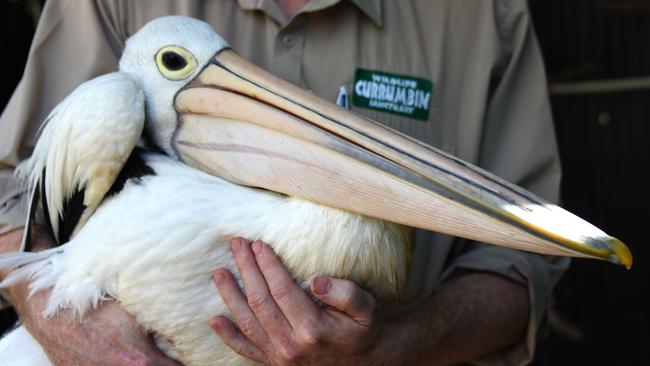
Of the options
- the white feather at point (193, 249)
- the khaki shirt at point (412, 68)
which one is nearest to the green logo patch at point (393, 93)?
the khaki shirt at point (412, 68)

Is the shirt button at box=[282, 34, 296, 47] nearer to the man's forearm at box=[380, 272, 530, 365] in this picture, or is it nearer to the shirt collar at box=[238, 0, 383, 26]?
the shirt collar at box=[238, 0, 383, 26]

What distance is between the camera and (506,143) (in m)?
2.92

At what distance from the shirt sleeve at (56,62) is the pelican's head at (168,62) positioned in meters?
0.42

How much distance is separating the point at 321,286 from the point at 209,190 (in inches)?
14.5

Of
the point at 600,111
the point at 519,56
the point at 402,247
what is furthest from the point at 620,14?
the point at 402,247

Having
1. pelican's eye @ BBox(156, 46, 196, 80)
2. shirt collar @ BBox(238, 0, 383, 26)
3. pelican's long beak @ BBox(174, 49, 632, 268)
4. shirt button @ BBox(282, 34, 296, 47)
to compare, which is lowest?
pelican's long beak @ BBox(174, 49, 632, 268)

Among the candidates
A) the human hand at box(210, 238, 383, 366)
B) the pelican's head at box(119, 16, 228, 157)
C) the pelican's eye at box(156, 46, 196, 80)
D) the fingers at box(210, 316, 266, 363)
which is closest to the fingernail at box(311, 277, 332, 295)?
the human hand at box(210, 238, 383, 366)

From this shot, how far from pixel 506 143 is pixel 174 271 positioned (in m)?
1.32

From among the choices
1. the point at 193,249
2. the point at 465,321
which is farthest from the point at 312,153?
the point at 465,321

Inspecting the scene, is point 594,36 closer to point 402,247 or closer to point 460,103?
point 460,103

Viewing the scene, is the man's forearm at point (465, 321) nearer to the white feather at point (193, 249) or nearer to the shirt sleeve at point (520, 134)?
the shirt sleeve at point (520, 134)

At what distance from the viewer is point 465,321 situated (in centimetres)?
262

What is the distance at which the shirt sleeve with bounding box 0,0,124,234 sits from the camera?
2623 millimetres

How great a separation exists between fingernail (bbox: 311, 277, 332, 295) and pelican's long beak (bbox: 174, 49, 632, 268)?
175 millimetres
